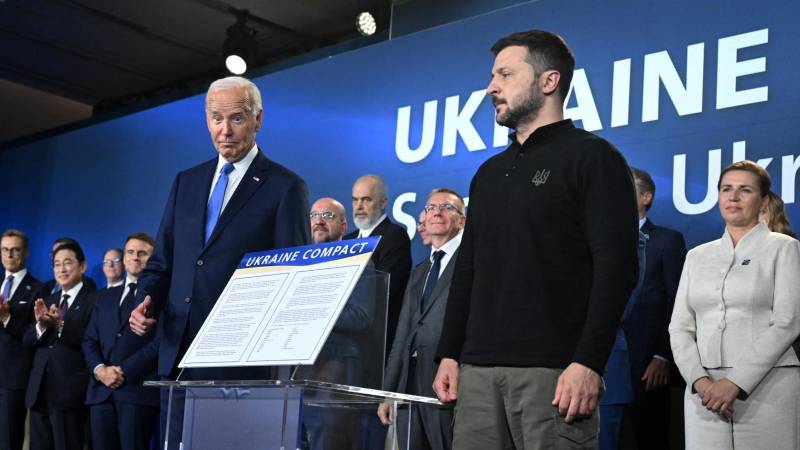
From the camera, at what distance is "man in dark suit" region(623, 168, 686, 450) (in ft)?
15.0

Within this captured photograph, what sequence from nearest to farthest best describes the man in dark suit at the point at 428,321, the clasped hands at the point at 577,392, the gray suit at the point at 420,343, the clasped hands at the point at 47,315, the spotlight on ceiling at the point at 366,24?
the clasped hands at the point at 577,392
the man in dark suit at the point at 428,321
the gray suit at the point at 420,343
the clasped hands at the point at 47,315
the spotlight on ceiling at the point at 366,24

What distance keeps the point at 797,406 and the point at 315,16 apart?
6.05 metres

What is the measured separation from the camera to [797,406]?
3.49 metres

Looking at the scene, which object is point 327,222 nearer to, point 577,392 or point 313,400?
point 313,400

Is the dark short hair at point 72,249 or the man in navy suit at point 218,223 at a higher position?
the dark short hair at point 72,249

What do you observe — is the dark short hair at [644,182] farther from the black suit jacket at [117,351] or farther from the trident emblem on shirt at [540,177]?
the black suit jacket at [117,351]

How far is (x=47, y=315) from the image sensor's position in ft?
20.5

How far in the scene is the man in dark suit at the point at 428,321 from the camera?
416 cm

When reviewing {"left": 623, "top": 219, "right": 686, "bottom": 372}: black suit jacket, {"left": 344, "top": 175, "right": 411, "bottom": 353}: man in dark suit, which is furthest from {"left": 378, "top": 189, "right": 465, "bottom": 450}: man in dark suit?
{"left": 623, "top": 219, "right": 686, "bottom": 372}: black suit jacket

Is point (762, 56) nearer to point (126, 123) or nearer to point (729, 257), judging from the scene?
point (729, 257)

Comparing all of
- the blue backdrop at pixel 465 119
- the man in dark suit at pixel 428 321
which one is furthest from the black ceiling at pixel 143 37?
the man in dark suit at pixel 428 321

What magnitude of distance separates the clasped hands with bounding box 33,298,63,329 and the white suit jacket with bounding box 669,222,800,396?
3934 millimetres

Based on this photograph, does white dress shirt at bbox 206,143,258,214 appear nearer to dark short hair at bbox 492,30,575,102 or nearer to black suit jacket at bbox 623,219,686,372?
dark short hair at bbox 492,30,575,102

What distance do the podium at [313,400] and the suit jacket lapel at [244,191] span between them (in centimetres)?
71
